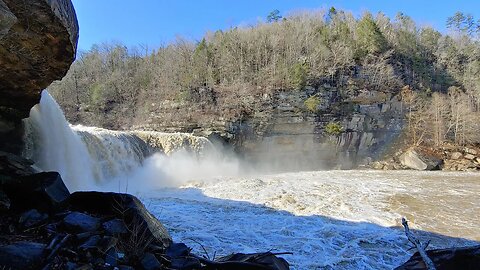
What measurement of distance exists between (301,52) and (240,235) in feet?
99.7

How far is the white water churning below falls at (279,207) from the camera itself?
6.53 m

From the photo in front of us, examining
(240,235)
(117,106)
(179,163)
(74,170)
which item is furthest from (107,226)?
(117,106)

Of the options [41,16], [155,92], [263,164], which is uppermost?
[155,92]

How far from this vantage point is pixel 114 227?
13.6ft

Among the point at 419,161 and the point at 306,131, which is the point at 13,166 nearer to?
the point at 306,131

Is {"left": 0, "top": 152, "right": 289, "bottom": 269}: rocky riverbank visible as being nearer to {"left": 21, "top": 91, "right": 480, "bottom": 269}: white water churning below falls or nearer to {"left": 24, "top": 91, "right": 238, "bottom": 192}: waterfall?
{"left": 21, "top": 91, "right": 480, "bottom": 269}: white water churning below falls

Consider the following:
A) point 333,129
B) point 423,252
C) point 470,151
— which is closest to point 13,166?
point 423,252

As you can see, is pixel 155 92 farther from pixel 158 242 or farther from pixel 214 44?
pixel 158 242

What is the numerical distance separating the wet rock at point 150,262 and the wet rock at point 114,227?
722 mm

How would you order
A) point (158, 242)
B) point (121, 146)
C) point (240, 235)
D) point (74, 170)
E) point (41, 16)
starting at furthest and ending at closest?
point (121, 146)
point (74, 170)
point (240, 235)
point (158, 242)
point (41, 16)

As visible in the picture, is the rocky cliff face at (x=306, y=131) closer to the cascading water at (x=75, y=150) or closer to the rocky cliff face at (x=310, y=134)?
the rocky cliff face at (x=310, y=134)

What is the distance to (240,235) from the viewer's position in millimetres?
7148

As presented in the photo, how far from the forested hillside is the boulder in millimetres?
21498

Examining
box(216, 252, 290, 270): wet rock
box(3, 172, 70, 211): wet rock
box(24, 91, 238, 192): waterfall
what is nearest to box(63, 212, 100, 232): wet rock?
box(3, 172, 70, 211): wet rock
